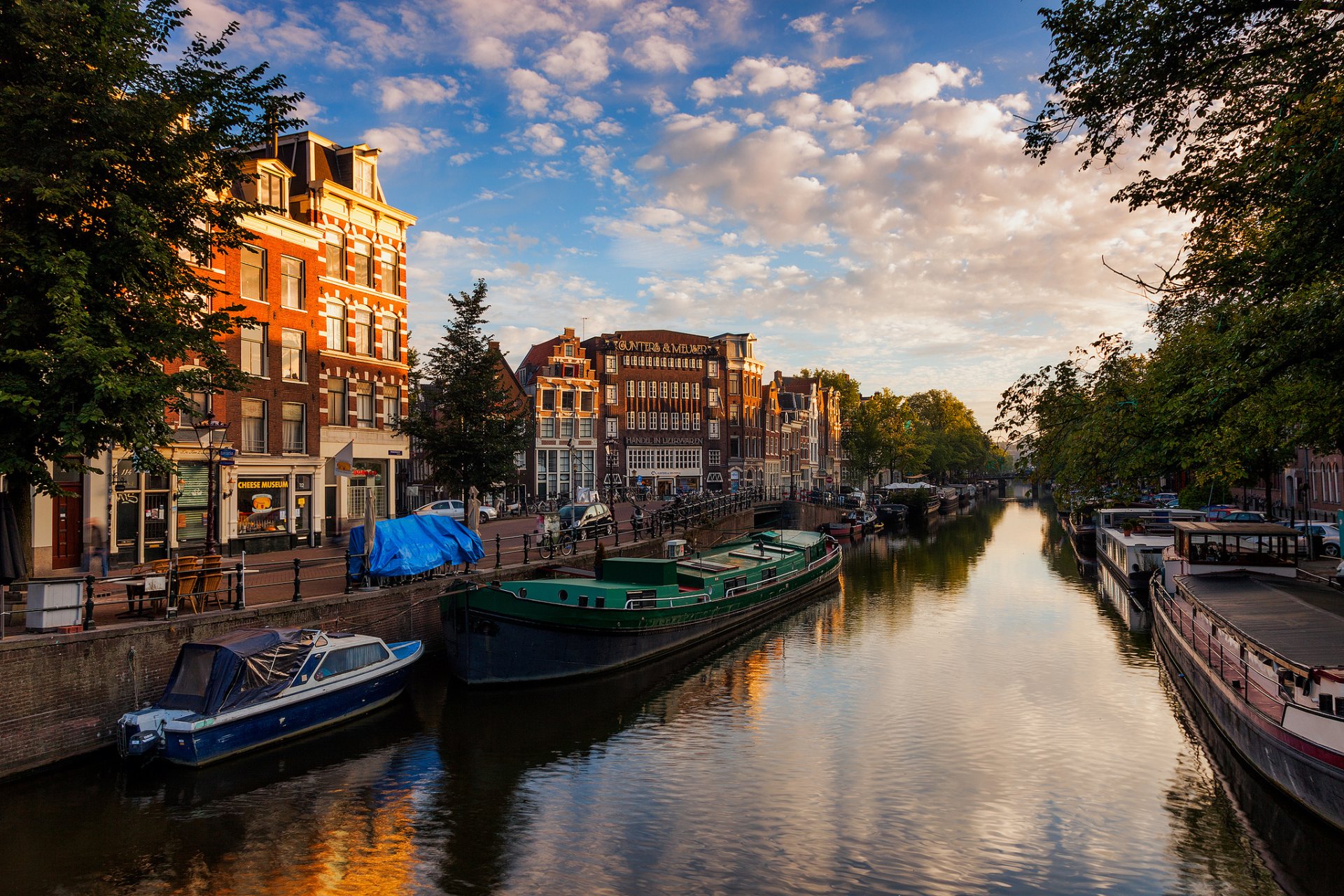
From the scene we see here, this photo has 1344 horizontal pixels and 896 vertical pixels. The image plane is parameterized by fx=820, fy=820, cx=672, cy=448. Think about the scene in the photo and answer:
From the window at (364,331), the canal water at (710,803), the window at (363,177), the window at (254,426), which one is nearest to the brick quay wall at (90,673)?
the canal water at (710,803)

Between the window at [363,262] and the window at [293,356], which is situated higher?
the window at [363,262]

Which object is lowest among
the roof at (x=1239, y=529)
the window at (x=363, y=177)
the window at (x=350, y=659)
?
the window at (x=350, y=659)

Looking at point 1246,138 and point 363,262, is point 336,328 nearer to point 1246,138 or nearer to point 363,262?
point 363,262

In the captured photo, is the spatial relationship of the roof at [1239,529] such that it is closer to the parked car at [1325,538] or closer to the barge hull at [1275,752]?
the parked car at [1325,538]

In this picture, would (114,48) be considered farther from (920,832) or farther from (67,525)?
(920,832)

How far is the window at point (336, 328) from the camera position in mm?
36062

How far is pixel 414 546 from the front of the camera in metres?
23.4

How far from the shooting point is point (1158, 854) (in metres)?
13.0

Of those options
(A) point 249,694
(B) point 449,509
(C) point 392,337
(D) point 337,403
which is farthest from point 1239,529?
(B) point 449,509

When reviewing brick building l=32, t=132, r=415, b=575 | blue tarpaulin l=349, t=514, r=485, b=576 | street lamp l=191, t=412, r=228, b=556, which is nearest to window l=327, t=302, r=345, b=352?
brick building l=32, t=132, r=415, b=575

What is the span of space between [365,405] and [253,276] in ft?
26.2

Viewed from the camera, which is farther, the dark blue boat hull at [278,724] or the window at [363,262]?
the window at [363,262]

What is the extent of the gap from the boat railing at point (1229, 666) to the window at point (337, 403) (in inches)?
1286

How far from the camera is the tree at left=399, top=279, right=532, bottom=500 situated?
34688mm
